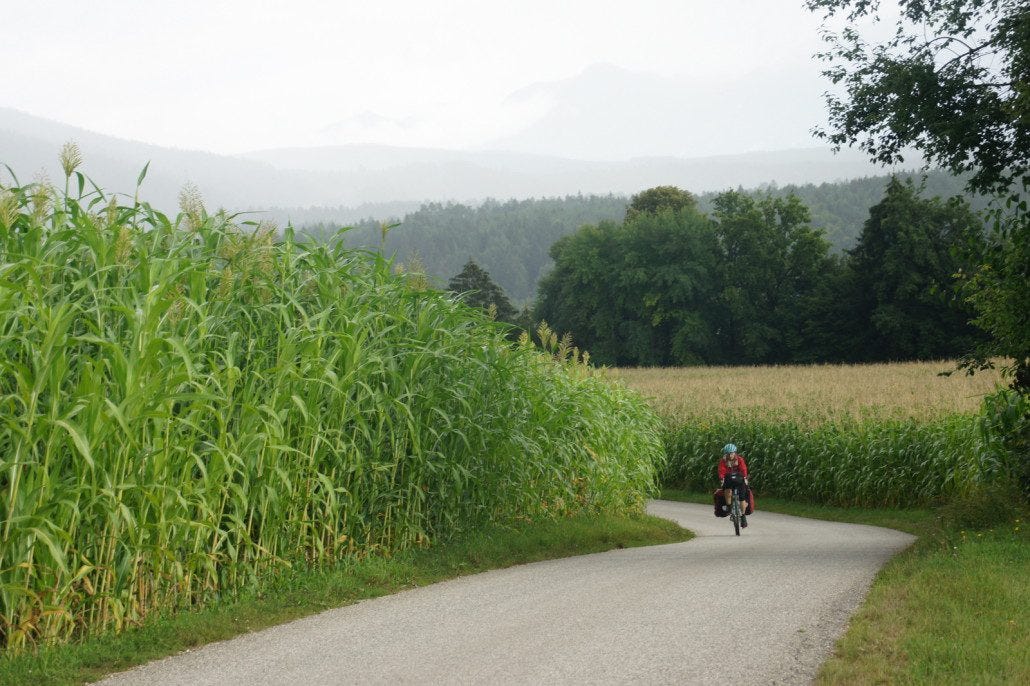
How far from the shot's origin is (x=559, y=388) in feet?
48.9

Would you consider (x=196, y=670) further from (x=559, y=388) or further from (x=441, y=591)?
(x=559, y=388)

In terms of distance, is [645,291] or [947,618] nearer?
[947,618]

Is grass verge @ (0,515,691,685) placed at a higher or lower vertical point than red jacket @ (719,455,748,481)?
higher

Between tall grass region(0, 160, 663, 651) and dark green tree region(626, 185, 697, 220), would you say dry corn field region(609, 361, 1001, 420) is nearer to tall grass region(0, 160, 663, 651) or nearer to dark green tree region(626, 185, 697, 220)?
tall grass region(0, 160, 663, 651)

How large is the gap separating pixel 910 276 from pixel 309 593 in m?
56.1

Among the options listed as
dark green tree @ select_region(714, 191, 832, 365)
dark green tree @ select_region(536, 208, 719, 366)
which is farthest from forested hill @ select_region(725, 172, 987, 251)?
dark green tree @ select_region(714, 191, 832, 365)

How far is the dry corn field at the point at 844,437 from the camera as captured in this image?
863 inches

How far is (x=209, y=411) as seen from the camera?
24.6 ft

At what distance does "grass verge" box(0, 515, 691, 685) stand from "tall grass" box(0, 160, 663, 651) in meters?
0.19

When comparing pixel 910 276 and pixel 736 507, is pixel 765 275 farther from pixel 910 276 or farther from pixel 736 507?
pixel 736 507

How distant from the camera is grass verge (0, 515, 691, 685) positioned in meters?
6.07

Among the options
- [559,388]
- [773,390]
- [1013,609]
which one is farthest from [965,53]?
[773,390]

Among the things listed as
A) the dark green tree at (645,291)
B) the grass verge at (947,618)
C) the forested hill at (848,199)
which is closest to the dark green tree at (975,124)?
the grass verge at (947,618)

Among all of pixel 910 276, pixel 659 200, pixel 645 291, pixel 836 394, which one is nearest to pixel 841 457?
pixel 836 394
